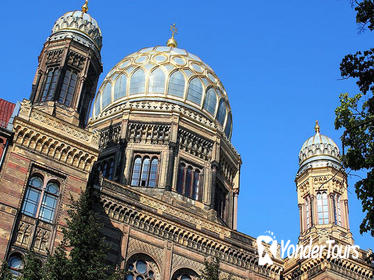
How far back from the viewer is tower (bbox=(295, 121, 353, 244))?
32469 millimetres

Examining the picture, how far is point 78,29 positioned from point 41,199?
1268cm

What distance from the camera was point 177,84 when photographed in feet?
121

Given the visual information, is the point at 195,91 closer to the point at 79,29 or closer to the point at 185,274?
the point at 79,29

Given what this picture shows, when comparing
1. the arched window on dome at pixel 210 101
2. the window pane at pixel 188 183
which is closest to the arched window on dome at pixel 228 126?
the arched window on dome at pixel 210 101

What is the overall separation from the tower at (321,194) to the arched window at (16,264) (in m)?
17.4

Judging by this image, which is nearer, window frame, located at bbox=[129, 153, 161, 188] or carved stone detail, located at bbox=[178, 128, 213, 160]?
window frame, located at bbox=[129, 153, 161, 188]

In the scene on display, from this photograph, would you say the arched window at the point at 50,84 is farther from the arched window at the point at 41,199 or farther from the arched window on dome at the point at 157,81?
the arched window on dome at the point at 157,81

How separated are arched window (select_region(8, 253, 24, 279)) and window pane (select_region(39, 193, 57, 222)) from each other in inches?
76.1

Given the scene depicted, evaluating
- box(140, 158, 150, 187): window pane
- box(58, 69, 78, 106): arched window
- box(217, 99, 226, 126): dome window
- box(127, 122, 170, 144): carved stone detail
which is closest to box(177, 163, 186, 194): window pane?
box(140, 158, 150, 187): window pane

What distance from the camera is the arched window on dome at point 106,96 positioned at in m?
37.6

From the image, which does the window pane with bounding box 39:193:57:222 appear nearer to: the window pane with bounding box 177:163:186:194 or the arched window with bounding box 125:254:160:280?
the arched window with bounding box 125:254:160:280

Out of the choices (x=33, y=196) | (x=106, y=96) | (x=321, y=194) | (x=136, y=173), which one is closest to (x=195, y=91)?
(x=106, y=96)

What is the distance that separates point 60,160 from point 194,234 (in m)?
7.92

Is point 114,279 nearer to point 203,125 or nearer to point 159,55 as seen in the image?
point 203,125
